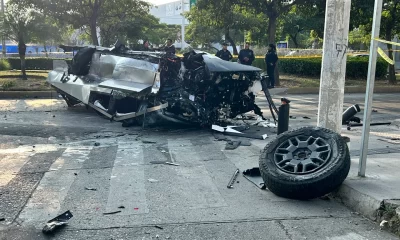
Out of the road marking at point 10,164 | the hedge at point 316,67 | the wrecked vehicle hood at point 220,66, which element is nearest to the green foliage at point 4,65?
the hedge at point 316,67

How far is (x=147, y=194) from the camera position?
501 cm

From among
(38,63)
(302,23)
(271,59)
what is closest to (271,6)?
(271,59)

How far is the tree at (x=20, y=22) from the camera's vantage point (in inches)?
682

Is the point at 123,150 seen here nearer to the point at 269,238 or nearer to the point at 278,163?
the point at 278,163

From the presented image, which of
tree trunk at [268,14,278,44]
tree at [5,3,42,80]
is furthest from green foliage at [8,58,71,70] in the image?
tree trunk at [268,14,278,44]

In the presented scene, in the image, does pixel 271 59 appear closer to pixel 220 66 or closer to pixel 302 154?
pixel 220 66

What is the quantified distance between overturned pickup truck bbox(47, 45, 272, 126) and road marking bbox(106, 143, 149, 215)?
5.15 feet

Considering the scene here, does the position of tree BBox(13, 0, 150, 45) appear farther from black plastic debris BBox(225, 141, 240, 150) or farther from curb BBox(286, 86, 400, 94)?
black plastic debris BBox(225, 141, 240, 150)

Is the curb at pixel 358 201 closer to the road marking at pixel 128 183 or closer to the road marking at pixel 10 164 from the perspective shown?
the road marking at pixel 128 183

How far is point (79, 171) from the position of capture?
6.01 metres

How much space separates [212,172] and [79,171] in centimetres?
185

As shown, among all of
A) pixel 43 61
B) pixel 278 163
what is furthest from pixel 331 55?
pixel 43 61

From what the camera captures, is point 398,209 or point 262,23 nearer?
point 398,209

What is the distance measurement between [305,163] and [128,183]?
86.1 inches
